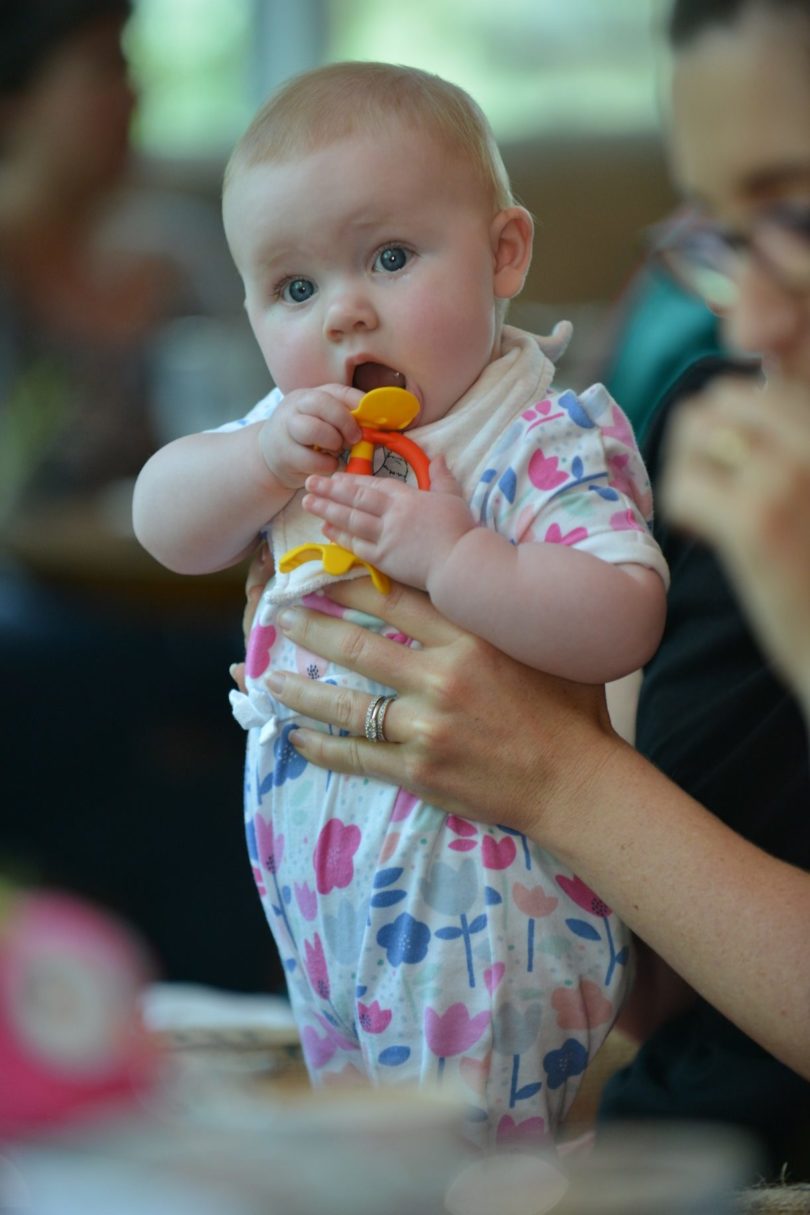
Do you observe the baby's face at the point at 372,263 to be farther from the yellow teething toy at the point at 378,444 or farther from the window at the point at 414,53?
the window at the point at 414,53

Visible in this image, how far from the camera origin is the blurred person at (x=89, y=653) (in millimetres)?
2371

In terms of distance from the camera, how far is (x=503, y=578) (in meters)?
0.75

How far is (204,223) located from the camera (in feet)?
9.83

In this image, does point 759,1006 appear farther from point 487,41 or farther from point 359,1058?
point 487,41

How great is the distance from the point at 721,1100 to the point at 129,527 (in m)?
1.52

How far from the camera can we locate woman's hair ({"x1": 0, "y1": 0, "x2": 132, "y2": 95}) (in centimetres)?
248

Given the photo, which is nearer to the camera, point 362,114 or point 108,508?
point 362,114

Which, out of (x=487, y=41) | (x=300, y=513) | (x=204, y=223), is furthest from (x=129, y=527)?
(x=487, y=41)

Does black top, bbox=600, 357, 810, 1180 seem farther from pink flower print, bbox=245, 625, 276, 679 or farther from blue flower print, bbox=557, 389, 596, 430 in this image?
pink flower print, bbox=245, 625, 276, 679

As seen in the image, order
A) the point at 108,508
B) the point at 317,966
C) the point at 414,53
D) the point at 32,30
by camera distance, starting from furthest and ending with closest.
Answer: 1. the point at 414,53
2. the point at 32,30
3. the point at 108,508
4. the point at 317,966

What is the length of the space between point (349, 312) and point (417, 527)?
112mm

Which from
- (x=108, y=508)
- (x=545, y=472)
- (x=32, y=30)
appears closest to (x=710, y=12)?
(x=545, y=472)

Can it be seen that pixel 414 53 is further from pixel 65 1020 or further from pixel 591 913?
pixel 65 1020

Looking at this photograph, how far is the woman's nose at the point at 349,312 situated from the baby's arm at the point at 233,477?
0.11ft
